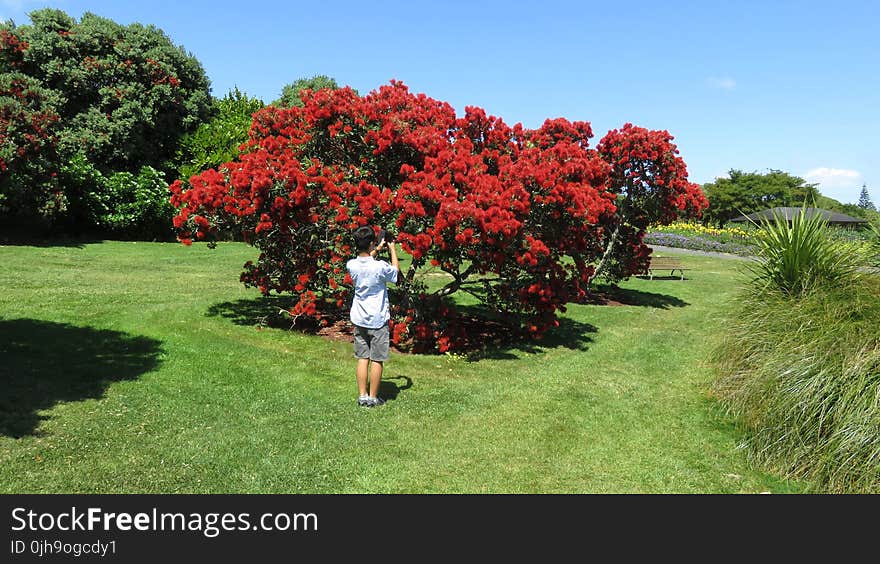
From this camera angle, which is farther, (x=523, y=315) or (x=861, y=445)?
(x=523, y=315)

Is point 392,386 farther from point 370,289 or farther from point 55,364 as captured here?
point 55,364

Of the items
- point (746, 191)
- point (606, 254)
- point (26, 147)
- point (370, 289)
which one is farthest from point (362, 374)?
point (746, 191)

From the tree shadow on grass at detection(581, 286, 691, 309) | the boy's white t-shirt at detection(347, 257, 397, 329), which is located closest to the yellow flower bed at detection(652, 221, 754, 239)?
the tree shadow on grass at detection(581, 286, 691, 309)

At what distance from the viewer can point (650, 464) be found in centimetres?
479

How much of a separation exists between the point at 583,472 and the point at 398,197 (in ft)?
14.3

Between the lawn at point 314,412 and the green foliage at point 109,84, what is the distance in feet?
42.6

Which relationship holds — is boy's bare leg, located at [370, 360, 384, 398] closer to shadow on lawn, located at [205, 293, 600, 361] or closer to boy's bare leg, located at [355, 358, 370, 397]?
boy's bare leg, located at [355, 358, 370, 397]

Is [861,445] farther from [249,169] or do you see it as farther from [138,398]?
[249,169]

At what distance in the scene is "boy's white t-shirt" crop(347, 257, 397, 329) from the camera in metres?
5.68

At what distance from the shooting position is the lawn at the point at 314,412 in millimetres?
4344

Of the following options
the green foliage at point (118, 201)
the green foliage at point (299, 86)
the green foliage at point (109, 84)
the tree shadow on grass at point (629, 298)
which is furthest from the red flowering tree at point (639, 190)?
the green foliage at point (299, 86)

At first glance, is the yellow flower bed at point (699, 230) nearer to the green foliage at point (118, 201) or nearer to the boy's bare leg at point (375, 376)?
the green foliage at point (118, 201)

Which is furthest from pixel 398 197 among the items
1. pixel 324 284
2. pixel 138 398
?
pixel 138 398

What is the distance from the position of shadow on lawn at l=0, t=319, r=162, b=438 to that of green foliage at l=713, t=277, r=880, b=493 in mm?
5878
